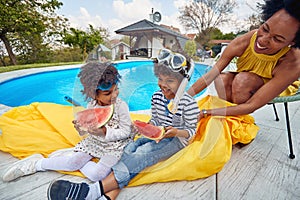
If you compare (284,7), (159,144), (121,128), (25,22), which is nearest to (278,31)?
(284,7)

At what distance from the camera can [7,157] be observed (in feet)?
4.44

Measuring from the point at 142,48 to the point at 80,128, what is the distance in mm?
635

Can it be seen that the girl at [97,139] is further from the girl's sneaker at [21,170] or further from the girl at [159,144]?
the girl at [159,144]

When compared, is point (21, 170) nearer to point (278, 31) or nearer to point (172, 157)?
point (172, 157)

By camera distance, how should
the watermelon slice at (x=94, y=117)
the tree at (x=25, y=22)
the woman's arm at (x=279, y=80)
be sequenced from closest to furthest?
the watermelon slice at (x=94, y=117) → the woman's arm at (x=279, y=80) → the tree at (x=25, y=22)

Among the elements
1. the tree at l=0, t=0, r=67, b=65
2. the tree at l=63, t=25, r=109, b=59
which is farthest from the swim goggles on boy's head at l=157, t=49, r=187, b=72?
the tree at l=0, t=0, r=67, b=65

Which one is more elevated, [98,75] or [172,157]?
[98,75]

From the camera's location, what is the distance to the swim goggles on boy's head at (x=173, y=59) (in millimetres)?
852

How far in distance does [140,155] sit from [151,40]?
2.34 ft

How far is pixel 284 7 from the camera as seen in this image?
104 cm

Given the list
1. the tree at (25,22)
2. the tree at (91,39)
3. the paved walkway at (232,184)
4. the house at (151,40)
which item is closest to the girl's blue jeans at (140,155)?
the paved walkway at (232,184)

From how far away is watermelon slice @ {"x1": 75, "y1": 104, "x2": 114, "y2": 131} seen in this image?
3.13ft

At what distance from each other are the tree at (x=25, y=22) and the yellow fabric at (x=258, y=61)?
9.70 m

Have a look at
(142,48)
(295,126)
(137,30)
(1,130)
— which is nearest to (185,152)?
(142,48)
